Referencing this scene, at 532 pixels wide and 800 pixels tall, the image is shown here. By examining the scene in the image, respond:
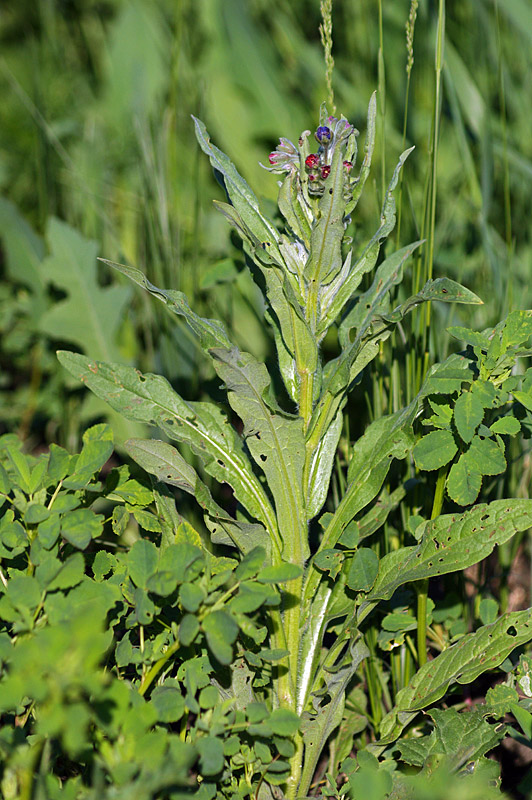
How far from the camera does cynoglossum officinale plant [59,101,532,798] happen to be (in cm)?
114

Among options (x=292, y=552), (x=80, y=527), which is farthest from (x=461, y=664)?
(x=80, y=527)

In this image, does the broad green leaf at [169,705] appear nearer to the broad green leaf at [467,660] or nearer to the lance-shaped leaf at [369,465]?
the lance-shaped leaf at [369,465]

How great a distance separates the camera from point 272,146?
3486 mm

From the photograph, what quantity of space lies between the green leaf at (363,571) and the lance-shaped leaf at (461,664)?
189 millimetres

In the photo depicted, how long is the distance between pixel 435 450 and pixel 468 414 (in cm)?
9

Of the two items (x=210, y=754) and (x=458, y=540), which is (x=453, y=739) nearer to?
(x=458, y=540)

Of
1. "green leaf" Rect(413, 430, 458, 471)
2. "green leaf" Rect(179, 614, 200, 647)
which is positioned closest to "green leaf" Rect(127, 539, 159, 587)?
"green leaf" Rect(179, 614, 200, 647)

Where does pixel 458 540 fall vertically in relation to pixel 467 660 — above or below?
above

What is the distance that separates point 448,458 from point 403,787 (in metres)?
0.50

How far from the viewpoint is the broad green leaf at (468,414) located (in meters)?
1.08

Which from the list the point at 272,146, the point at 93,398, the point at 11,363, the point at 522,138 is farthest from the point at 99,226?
the point at 522,138

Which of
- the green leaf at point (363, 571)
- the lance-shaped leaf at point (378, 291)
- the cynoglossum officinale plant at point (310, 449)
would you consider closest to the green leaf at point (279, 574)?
the cynoglossum officinale plant at point (310, 449)

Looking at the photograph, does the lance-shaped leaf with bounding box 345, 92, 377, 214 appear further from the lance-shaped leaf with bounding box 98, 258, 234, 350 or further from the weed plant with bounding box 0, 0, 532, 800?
the lance-shaped leaf with bounding box 98, 258, 234, 350

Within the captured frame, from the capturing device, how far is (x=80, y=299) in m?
2.19
